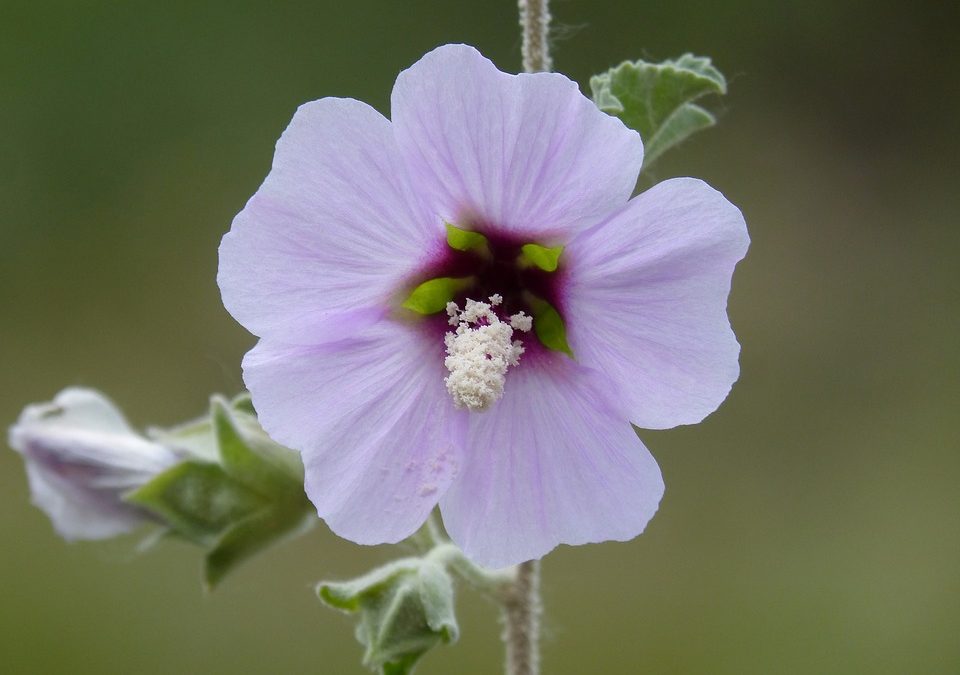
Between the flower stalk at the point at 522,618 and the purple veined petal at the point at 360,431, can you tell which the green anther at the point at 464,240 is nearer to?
the purple veined petal at the point at 360,431

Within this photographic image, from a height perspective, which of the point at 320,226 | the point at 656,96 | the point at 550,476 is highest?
the point at 656,96

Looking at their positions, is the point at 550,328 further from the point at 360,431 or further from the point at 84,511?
the point at 84,511

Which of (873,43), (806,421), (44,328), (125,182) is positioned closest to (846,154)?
(873,43)

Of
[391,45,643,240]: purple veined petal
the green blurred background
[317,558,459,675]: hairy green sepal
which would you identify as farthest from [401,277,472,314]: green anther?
the green blurred background

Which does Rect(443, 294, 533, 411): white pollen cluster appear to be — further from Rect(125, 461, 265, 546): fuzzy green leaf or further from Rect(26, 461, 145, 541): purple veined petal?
Rect(26, 461, 145, 541): purple veined petal

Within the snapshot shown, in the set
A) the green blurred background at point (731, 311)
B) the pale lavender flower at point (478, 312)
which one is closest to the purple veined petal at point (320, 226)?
the pale lavender flower at point (478, 312)

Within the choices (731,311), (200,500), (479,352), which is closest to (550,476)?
(479,352)
